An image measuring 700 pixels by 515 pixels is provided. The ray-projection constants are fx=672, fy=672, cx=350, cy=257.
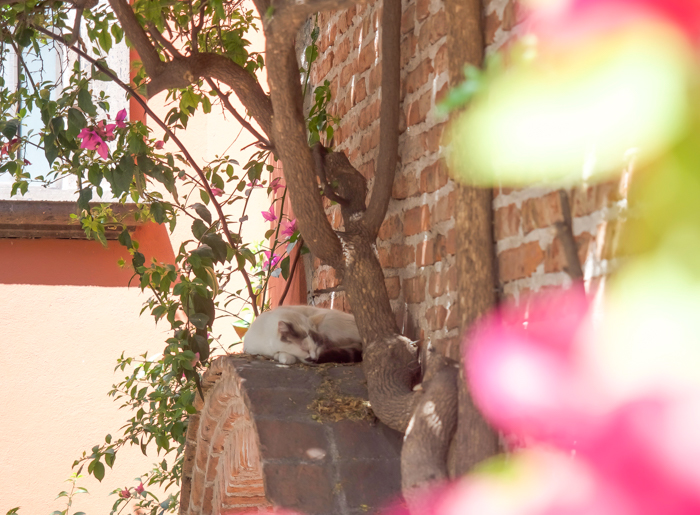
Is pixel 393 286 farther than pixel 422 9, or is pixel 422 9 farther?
pixel 393 286

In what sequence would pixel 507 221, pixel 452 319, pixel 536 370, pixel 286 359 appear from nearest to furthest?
pixel 536 370, pixel 507 221, pixel 452 319, pixel 286 359

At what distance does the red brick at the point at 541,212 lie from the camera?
3.75ft

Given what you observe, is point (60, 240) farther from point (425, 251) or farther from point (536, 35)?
point (536, 35)

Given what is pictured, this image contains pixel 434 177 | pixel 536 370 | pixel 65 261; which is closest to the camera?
pixel 536 370

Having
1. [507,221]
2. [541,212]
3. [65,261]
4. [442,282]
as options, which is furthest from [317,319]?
[65,261]

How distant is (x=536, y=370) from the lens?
1040mm

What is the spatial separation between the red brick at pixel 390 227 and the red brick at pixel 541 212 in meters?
0.66

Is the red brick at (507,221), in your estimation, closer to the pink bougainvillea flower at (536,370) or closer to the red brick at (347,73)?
the pink bougainvillea flower at (536,370)

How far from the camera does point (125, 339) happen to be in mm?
4102

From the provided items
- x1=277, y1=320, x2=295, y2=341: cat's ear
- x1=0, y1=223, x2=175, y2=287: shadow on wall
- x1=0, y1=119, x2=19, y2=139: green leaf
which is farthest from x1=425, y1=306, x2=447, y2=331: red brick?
x1=0, y1=223, x2=175, y2=287: shadow on wall

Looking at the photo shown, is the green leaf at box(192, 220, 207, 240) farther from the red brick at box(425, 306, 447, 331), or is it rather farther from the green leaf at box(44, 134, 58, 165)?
the red brick at box(425, 306, 447, 331)

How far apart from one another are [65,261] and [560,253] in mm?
3543

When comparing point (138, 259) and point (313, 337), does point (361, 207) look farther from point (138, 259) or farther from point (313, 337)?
point (138, 259)

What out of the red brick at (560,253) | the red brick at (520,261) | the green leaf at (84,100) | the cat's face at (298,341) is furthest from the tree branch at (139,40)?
the red brick at (560,253)
